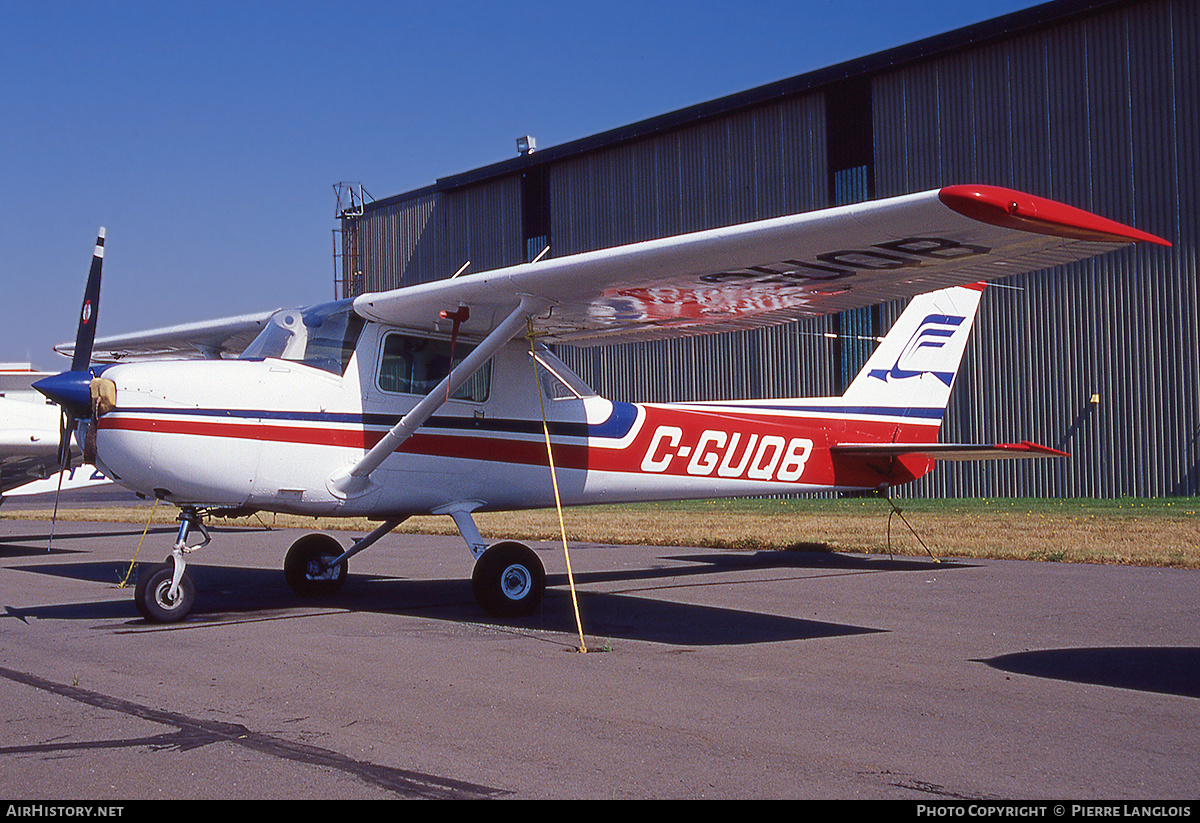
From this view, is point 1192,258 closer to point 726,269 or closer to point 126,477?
point 726,269

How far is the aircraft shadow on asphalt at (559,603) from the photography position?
7754mm

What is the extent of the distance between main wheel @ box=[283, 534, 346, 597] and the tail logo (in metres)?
6.21

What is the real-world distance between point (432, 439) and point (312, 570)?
6.82 feet

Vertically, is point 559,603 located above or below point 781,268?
below

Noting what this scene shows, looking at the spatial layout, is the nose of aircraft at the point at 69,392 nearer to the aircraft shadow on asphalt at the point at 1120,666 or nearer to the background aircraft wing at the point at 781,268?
the background aircraft wing at the point at 781,268

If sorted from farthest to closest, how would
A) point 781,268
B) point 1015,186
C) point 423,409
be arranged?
point 1015,186 → point 423,409 → point 781,268

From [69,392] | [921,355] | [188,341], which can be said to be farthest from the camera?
[921,355]

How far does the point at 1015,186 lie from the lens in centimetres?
2308

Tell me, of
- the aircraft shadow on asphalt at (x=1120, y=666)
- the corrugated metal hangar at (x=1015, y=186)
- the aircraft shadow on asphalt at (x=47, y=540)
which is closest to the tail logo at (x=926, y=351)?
the aircraft shadow on asphalt at (x=1120, y=666)

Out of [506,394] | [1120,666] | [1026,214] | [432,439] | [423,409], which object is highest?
[1026,214]

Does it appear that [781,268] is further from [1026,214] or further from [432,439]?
[432,439]

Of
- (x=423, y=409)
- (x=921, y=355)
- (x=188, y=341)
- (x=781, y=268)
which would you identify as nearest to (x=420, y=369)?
(x=423, y=409)

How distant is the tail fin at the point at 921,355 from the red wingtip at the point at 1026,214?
6.41 m
